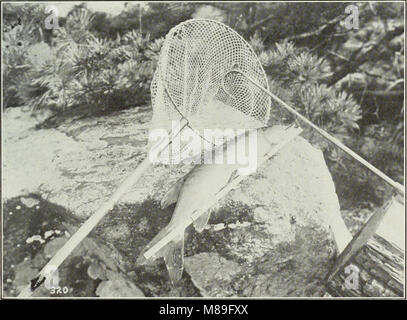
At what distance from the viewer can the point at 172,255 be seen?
7.88 ft

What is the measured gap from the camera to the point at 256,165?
2.64 metres

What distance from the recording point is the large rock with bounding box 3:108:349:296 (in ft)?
8.23

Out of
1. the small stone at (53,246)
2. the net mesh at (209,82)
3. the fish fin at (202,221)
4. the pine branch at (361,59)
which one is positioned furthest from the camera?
the pine branch at (361,59)

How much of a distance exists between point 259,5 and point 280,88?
1.92 ft

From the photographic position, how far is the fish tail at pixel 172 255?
2.39 metres

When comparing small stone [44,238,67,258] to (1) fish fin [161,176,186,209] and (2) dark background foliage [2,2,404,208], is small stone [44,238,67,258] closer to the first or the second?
(1) fish fin [161,176,186,209]

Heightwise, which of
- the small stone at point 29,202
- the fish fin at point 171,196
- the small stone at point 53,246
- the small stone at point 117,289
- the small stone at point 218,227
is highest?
the fish fin at point 171,196

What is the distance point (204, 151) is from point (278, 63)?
2.80ft

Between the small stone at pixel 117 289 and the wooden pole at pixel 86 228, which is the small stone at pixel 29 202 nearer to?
the wooden pole at pixel 86 228

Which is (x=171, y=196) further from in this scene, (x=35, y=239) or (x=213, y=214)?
(x=35, y=239)

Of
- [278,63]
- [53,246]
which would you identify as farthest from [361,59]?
[53,246]

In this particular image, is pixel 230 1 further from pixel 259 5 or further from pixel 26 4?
pixel 26 4

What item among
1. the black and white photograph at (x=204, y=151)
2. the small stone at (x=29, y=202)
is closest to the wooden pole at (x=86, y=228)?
the black and white photograph at (x=204, y=151)
